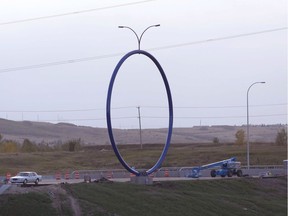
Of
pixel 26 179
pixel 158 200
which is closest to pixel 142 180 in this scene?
pixel 158 200

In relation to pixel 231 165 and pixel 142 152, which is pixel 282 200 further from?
pixel 142 152

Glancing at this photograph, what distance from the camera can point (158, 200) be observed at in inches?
1674

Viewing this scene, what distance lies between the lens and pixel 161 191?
46906 millimetres

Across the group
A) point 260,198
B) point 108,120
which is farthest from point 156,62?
point 260,198

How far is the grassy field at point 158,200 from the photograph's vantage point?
34.6 metres

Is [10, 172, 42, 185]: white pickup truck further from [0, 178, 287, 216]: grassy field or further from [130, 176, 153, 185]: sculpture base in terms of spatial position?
[0, 178, 287, 216]: grassy field

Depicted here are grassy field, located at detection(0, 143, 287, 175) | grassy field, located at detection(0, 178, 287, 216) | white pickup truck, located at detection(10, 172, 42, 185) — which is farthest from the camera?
grassy field, located at detection(0, 143, 287, 175)

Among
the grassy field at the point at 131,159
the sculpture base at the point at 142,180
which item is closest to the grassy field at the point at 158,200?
the sculpture base at the point at 142,180

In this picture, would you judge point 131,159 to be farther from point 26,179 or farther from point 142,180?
point 142,180

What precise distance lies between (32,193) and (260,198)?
23.8 m

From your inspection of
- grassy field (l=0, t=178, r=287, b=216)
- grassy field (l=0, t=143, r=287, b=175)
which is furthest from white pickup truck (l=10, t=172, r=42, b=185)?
grassy field (l=0, t=143, r=287, b=175)

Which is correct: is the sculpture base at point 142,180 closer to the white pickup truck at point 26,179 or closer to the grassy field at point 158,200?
the grassy field at point 158,200

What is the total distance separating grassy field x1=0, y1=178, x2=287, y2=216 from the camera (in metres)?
→ 34.6

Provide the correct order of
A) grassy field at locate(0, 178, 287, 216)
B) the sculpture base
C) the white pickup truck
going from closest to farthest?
grassy field at locate(0, 178, 287, 216) → the sculpture base → the white pickup truck
